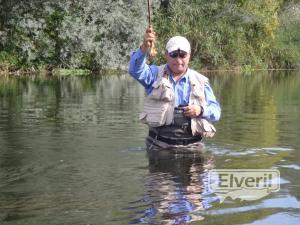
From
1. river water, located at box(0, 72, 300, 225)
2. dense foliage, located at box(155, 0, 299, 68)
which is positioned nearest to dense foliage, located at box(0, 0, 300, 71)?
dense foliage, located at box(155, 0, 299, 68)

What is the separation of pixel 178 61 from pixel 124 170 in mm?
1562

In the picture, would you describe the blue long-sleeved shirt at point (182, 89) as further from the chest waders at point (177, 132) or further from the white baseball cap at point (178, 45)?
the white baseball cap at point (178, 45)

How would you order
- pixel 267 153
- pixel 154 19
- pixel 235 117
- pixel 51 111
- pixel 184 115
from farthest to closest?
1. pixel 154 19
2. pixel 51 111
3. pixel 235 117
4. pixel 267 153
5. pixel 184 115

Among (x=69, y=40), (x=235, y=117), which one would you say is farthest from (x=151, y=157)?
(x=69, y=40)

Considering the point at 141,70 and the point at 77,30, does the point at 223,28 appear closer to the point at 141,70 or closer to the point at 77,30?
the point at 77,30

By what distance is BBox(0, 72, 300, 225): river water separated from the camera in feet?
19.0

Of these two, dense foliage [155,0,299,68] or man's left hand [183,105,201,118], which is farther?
dense foliage [155,0,299,68]

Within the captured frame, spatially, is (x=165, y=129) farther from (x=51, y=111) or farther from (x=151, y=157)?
(x=51, y=111)

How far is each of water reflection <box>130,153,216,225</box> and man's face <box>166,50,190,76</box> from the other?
121 centimetres

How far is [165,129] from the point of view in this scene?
829cm

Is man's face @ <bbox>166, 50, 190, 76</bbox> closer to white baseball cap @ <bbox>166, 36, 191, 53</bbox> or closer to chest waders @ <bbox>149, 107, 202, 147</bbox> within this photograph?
white baseball cap @ <bbox>166, 36, 191, 53</bbox>

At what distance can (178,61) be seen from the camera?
7.95 m

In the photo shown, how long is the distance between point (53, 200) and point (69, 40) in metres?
32.7

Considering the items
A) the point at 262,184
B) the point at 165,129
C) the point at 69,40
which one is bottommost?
the point at 262,184
